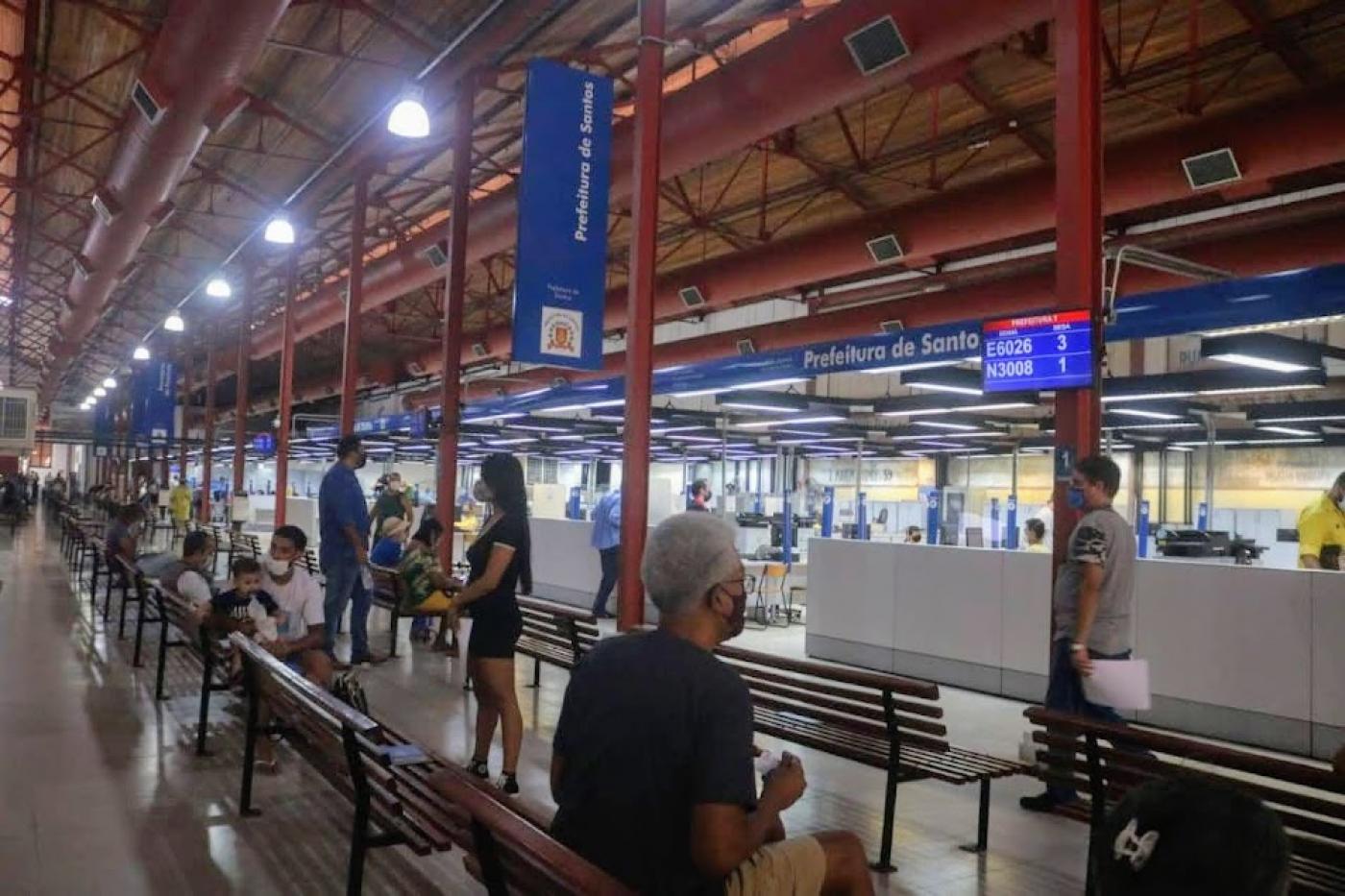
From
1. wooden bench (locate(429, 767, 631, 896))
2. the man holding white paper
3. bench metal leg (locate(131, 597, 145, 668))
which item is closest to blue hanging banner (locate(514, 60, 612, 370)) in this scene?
the man holding white paper

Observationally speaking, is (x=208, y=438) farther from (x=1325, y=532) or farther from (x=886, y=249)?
(x=1325, y=532)

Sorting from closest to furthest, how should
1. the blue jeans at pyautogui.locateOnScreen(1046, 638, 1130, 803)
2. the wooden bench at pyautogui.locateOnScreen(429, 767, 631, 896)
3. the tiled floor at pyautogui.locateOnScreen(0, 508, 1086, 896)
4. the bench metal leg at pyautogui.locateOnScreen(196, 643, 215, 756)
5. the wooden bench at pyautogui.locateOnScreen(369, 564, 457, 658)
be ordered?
the wooden bench at pyautogui.locateOnScreen(429, 767, 631, 896)
the tiled floor at pyautogui.locateOnScreen(0, 508, 1086, 896)
the blue jeans at pyautogui.locateOnScreen(1046, 638, 1130, 803)
the bench metal leg at pyautogui.locateOnScreen(196, 643, 215, 756)
the wooden bench at pyautogui.locateOnScreen(369, 564, 457, 658)

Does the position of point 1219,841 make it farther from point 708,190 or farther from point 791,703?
point 708,190

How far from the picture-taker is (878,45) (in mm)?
6820

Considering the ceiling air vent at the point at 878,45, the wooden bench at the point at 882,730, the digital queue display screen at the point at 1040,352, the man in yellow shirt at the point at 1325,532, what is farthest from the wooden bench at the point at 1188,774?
the ceiling air vent at the point at 878,45

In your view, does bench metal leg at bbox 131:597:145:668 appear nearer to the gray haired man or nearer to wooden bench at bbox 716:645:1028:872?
wooden bench at bbox 716:645:1028:872

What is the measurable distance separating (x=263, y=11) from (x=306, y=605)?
401cm

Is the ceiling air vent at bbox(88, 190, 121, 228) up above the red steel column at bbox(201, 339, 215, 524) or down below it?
above

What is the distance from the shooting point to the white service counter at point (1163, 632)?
6418 millimetres

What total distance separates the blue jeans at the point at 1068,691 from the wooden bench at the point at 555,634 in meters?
2.76

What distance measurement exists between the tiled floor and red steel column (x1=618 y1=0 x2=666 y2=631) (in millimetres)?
1207

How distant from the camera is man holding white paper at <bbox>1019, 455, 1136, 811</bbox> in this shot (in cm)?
470

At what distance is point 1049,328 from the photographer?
5.37 metres

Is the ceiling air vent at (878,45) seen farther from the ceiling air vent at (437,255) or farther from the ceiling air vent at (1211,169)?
the ceiling air vent at (437,255)
